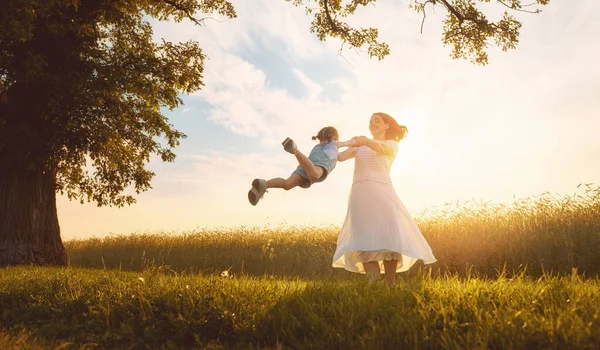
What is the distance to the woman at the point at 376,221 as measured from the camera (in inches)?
268

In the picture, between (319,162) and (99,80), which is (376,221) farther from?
(99,80)

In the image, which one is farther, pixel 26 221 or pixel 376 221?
pixel 26 221

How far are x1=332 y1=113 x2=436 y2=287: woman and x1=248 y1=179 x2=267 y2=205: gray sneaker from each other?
1285 millimetres

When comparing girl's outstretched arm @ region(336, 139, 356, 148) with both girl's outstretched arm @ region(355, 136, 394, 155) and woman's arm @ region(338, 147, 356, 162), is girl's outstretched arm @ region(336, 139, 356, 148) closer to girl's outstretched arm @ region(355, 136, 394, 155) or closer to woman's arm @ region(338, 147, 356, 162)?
girl's outstretched arm @ region(355, 136, 394, 155)

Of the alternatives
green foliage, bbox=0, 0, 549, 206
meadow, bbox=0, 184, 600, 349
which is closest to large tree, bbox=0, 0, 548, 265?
green foliage, bbox=0, 0, 549, 206

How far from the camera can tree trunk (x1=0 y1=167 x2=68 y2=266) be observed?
13883 millimetres

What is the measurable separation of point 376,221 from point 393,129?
1495 millimetres

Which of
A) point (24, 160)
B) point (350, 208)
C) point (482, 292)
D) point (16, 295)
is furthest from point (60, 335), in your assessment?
point (24, 160)

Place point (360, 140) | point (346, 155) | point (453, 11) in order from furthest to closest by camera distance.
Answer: point (453, 11) < point (346, 155) < point (360, 140)

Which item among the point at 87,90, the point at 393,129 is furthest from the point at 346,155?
the point at 87,90

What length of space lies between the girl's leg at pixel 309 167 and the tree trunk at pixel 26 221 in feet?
34.0

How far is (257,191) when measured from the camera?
6.71m

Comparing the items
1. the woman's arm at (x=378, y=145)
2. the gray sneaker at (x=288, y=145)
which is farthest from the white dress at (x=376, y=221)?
the gray sneaker at (x=288, y=145)

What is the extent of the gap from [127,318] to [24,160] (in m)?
8.34
